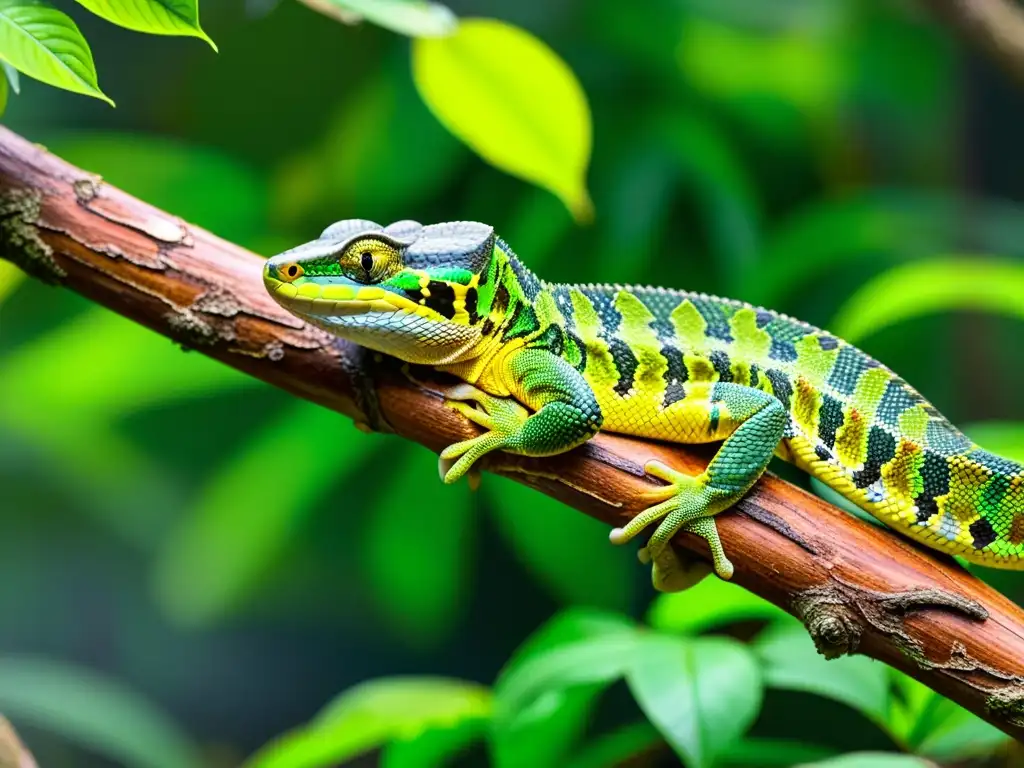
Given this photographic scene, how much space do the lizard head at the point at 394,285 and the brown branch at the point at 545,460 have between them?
139 mm

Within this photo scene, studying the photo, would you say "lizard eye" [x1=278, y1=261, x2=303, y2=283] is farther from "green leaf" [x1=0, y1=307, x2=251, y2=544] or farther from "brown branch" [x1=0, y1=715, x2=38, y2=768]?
"green leaf" [x1=0, y1=307, x2=251, y2=544]

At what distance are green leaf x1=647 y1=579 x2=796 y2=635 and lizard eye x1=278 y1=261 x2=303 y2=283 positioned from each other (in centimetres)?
133

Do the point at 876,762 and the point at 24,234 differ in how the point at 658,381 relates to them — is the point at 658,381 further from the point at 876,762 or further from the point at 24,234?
the point at 24,234

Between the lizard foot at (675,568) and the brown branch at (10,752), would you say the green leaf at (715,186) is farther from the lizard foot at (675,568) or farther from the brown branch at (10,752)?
the brown branch at (10,752)

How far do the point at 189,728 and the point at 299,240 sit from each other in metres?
2.03

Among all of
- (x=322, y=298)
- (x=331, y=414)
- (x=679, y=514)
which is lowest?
(x=331, y=414)

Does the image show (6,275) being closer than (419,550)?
Yes

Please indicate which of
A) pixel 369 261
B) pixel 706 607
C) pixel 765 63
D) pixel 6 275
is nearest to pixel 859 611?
pixel 706 607

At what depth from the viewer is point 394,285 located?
1.83m

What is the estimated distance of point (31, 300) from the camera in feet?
12.5

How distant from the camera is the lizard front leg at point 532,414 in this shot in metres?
1.80

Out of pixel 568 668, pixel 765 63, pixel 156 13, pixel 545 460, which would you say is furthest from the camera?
pixel 765 63

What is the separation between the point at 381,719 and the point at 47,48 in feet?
6.13

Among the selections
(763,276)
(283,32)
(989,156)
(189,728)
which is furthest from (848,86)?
(189,728)
